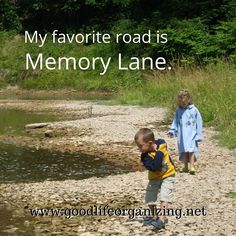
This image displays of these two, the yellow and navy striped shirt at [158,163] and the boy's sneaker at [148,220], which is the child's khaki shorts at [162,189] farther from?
the boy's sneaker at [148,220]

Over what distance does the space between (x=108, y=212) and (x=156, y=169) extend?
1229 mm

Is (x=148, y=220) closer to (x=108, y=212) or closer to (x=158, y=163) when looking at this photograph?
(x=108, y=212)

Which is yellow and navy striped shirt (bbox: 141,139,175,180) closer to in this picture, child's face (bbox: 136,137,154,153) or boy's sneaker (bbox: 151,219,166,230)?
child's face (bbox: 136,137,154,153)

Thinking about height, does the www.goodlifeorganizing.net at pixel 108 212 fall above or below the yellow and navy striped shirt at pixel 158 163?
below

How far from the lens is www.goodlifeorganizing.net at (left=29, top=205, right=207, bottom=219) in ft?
21.0

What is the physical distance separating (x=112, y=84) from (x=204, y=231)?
88.5 ft

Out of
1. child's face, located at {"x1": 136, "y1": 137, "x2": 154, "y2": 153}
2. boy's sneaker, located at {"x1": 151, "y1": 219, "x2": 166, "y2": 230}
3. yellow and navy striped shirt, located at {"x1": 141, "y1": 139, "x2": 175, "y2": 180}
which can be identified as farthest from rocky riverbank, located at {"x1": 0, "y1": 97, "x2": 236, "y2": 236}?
child's face, located at {"x1": 136, "y1": 137, "x2": 154, "y2": 153}

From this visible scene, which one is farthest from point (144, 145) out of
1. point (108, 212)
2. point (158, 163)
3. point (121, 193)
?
point (121, 193)

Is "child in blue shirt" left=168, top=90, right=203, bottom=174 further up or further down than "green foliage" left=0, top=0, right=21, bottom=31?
further down

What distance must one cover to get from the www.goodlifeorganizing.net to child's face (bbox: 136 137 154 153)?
85 cm

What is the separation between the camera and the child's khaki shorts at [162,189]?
5.93 meters

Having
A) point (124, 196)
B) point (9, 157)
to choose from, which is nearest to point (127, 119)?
point (9, 157)

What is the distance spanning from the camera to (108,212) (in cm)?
670

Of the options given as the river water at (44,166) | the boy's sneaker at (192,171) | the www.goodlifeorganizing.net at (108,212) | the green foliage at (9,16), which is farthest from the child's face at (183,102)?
the green foliage at (9,16)
